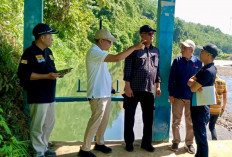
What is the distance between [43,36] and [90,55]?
21.6 inches

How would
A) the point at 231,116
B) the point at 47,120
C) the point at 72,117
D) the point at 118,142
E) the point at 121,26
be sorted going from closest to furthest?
the point at 47,120
the point at 118,142
the point at 72,117
the point at 231,116
the point at 121,26

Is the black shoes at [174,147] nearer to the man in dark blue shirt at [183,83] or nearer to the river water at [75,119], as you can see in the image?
the man in dark blue shirt at [183,83]

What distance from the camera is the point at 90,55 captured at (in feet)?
9.41

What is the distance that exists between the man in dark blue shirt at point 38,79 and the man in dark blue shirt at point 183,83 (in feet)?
5.30

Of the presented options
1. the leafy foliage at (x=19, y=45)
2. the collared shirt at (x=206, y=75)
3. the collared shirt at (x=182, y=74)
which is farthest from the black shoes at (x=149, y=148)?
the leafy foliage at (x=19, y=45)

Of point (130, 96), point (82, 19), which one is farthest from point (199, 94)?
point (82, 19)

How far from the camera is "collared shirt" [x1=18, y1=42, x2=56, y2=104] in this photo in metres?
2.62

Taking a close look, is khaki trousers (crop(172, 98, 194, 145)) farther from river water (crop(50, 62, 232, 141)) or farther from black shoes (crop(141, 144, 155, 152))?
river water (crop(50, 62, 232, 141))

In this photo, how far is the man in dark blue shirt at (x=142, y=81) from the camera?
318 cm

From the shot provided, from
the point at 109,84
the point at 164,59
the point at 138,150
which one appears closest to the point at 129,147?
the point at 138,150

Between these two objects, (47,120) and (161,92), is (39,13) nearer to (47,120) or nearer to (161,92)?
(47,120)

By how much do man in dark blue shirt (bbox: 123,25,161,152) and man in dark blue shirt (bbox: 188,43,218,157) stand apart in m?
0.55

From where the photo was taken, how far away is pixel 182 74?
3387 millimetres

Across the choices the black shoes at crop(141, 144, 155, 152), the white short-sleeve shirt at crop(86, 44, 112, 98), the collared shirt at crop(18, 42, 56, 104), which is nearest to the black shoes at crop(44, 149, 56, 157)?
the collared shirt at crop(18, 42, 56, 104)
